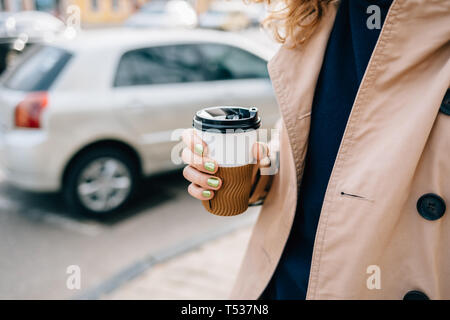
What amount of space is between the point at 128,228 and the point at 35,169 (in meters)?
1.01

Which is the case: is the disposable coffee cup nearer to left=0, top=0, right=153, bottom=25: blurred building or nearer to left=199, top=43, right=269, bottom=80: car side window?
left=199, top=43, right=269, bottom=80: car side window

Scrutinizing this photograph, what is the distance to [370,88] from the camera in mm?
1011

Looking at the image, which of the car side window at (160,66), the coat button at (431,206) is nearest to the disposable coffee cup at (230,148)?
the coat button at (431,206)

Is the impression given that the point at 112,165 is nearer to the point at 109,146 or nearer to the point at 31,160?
the point at 109,146

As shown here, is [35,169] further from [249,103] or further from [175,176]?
[249,103]

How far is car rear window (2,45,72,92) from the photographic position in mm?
4078

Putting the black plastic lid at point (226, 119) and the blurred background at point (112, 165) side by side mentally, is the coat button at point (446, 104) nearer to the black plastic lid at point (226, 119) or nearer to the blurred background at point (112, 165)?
the black plastic lid at point (226, 119)

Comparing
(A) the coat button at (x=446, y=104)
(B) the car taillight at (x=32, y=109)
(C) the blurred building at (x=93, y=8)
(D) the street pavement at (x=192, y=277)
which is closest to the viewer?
(A) the coat button at (x=446, y=104)

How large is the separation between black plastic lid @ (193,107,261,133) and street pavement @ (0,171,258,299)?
223cm

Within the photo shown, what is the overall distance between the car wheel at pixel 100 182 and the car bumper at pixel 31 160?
0.58 ft

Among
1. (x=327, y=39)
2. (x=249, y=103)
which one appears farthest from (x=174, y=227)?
(x=327, y=39)

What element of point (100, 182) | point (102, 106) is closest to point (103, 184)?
point (100, 182)

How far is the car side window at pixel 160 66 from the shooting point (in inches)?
174

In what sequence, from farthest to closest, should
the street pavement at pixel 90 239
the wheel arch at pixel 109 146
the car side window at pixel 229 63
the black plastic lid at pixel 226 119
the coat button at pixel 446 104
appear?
the car side window at pixel 229 63 < the wheel arch at pixel 109 146 < the street pavement at pixel 90 239 < the black plastic lid at pixel 226 119 < the coat button at pixel 446 104
